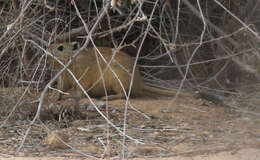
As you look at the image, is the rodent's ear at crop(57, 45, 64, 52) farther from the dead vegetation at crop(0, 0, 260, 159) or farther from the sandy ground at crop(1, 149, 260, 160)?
the sandy ground at crop(1, 149, 260, 160)

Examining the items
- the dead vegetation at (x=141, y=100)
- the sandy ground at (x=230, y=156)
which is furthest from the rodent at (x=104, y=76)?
the sandy ground at (x=230, y=156)

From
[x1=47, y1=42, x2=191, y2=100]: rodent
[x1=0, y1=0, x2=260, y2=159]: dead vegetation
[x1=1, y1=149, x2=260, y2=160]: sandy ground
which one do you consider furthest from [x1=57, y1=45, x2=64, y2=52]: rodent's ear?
[x1=1, y1=149, x2=260, y2=160]: sandy ground

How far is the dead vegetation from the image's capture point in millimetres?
4184

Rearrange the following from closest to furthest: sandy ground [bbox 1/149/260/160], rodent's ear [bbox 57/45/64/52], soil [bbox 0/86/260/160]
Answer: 1. sandy ground [bbox 1/149/260/160]
2. soil [bbox 0/86/260/160]
3. rodent's ear [bbox 57/45/64/52]

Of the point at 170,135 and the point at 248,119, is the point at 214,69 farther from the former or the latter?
the point at 170,135

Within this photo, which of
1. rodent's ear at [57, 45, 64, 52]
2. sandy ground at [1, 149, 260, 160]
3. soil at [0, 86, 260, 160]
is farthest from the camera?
rodent's ear at [57, 45, 64, 52]

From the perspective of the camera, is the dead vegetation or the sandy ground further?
the dead vegetation

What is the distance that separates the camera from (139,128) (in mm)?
5035

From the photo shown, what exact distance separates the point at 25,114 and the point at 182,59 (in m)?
2.66

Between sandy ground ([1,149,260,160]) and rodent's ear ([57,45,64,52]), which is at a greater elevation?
rodent's ear ([57,45,64,52])

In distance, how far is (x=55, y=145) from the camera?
4.30 m

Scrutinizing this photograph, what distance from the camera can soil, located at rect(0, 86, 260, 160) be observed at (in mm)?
4129

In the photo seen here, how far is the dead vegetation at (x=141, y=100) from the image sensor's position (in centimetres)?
418

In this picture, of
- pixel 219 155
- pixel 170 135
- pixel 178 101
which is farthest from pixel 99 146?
pixel 178 101
